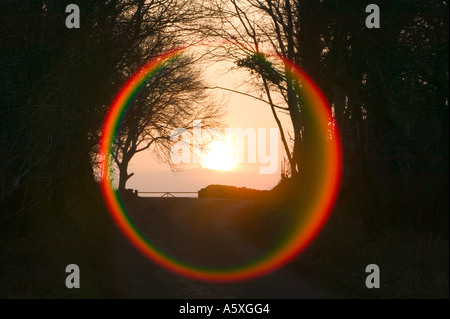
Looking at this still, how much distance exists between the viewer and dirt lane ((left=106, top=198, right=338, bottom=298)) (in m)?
15.8

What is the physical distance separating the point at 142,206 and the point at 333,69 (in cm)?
1394

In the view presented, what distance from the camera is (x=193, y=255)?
822 inches

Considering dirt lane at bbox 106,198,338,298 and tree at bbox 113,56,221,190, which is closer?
dirt lane at bbox 106,198,338,298

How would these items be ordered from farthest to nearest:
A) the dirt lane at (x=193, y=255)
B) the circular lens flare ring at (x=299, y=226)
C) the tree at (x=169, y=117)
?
the tree at (x=169, y=117), the circular lens flare ring at (x=299, y=226), the dirt lane at (x=193, y=255)

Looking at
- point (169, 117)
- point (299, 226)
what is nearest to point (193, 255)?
point (299, 226)

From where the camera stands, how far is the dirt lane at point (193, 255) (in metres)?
15.8

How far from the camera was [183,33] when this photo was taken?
91.5ft

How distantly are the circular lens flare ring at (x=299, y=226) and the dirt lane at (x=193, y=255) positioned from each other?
0.41 metres

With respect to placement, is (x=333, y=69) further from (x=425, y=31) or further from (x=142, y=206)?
(x=142, y=206)

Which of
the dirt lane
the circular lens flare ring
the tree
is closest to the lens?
the dirt lane

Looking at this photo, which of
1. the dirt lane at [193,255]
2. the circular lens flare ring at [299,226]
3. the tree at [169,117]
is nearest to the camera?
the dirt lane at [193,255]

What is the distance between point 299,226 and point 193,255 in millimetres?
3924

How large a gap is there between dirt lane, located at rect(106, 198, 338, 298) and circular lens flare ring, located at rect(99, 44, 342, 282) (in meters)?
0.41

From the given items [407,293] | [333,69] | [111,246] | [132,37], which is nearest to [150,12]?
[132,37]
